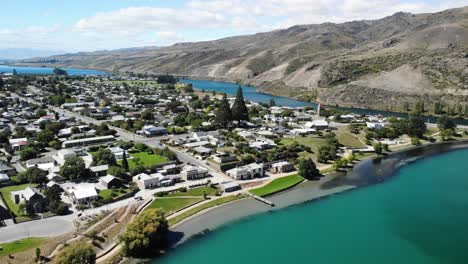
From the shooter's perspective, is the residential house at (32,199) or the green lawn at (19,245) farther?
the residential house at (32,199)

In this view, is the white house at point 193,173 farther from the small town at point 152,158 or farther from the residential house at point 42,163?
the residential house at point 42,163

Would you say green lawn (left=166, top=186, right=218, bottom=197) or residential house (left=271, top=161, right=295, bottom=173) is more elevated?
residential house (left=271, top=161, right=295, bottom=173)

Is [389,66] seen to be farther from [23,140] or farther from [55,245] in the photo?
[55,245]

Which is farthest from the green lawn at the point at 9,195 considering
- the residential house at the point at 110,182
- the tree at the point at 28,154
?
the tree at the point at 28,154

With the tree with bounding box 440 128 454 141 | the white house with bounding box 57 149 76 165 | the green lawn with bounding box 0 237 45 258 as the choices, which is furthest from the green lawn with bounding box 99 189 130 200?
the tree with bounding box 440 128 454 141

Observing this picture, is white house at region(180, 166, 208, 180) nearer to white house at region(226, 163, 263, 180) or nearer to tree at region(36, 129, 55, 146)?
white house at region(226, 163, 263, 180)

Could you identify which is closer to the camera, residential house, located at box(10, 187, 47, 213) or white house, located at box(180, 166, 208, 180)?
residential house, located at box(10, 187, 47, 213)
